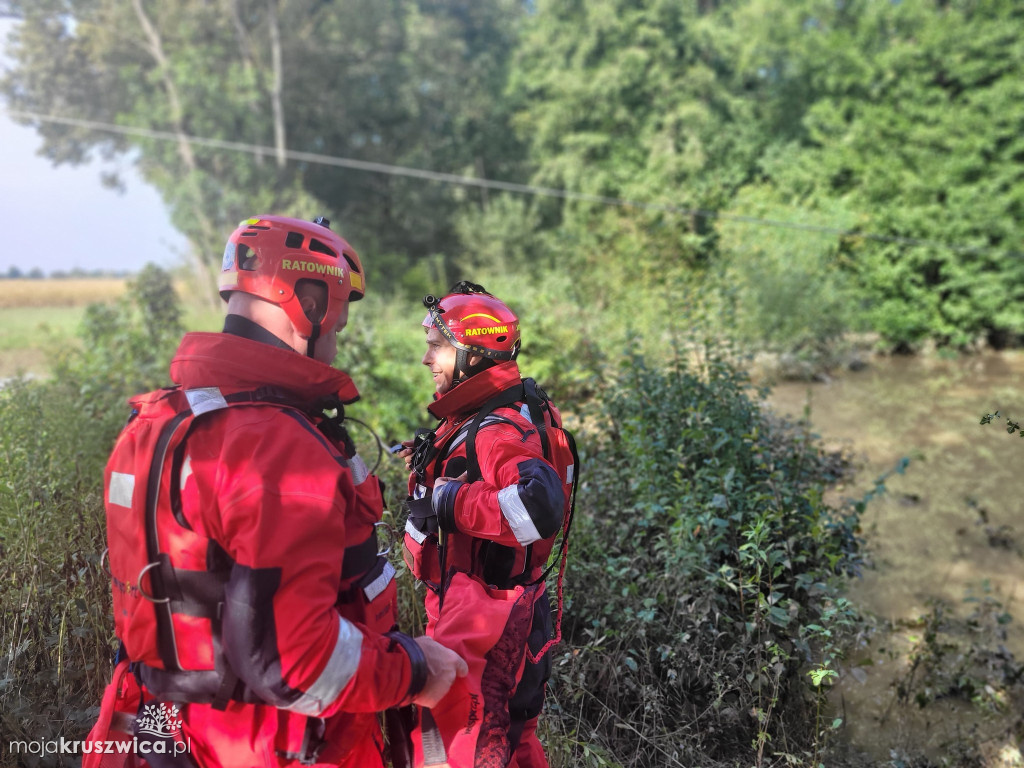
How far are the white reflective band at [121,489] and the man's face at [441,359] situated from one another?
50.9 inches

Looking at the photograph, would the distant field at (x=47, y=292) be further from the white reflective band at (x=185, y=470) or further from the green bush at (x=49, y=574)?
the white reflective band at (x=185, y=470)

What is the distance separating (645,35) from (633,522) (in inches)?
905

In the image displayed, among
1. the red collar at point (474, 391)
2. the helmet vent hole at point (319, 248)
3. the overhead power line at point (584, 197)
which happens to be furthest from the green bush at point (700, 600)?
the overhead power line at point (584, 197)

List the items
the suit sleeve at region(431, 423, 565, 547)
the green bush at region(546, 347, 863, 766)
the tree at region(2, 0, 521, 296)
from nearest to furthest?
the suit sleeve at region(431, 423, 565, 547)
the green bush at region(546, 347, 863, 766)
the tree at region(2, 0, 521, 296)

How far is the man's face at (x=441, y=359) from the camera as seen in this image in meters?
2.67

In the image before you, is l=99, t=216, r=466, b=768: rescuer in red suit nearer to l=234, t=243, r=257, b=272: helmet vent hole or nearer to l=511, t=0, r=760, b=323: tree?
l=234, t=243, r=257, b=272: helmet vent hole

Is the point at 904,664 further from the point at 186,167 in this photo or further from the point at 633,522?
the point at 186,167

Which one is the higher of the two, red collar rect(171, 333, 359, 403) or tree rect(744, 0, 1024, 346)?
tree rect(744, 0, 1024, 346)

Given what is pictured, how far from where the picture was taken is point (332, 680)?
1388 mm

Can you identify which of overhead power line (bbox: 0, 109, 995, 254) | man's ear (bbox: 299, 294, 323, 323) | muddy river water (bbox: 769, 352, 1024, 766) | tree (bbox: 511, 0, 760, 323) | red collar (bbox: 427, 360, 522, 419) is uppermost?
tree (bbox: 511, 0, 760, 323)

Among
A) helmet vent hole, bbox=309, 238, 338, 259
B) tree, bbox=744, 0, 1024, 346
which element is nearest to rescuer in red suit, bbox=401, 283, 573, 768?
helmet vent hole, bbox=309, 238, 338, 259

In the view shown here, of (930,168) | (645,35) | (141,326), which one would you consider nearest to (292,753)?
(141,326)

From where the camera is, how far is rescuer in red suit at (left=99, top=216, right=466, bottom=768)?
4.45 feet

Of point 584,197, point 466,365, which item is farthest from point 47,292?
point 466,365
